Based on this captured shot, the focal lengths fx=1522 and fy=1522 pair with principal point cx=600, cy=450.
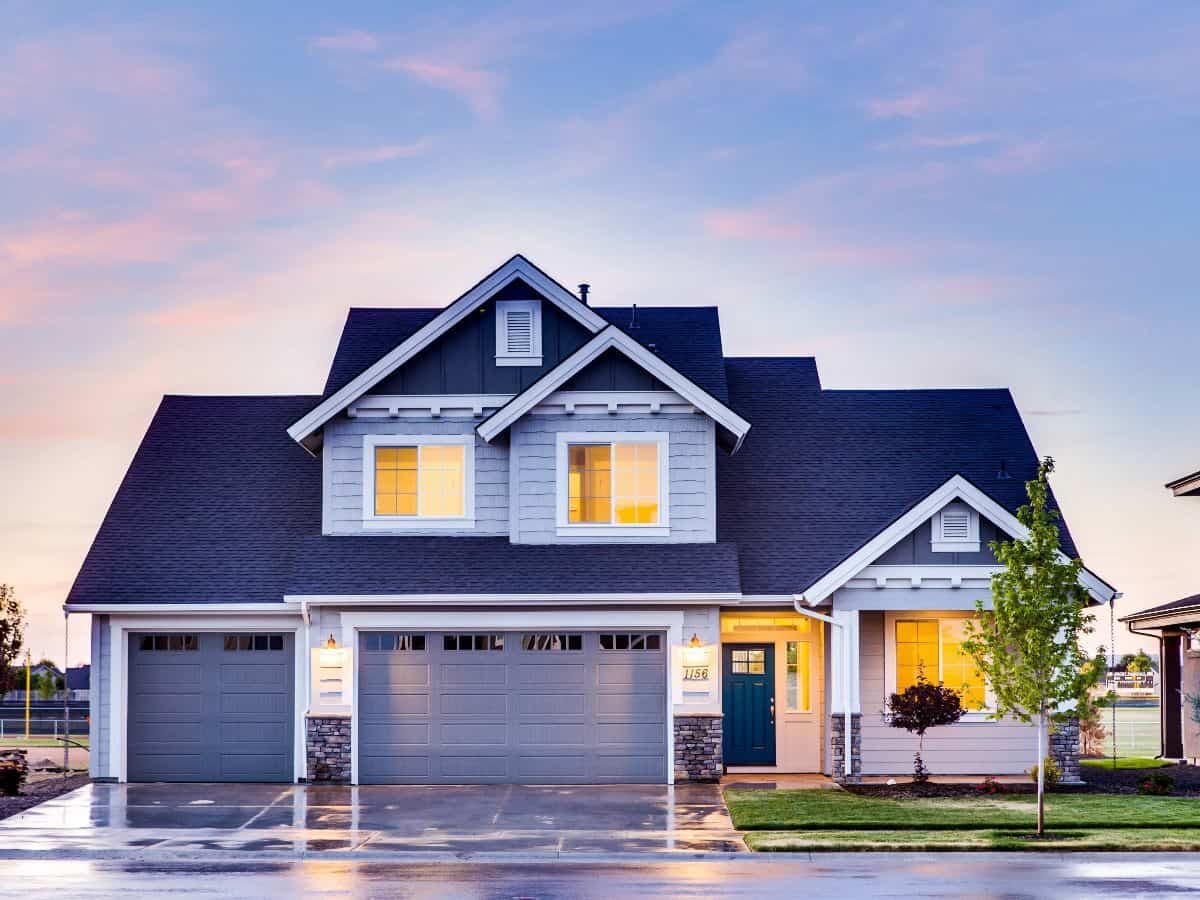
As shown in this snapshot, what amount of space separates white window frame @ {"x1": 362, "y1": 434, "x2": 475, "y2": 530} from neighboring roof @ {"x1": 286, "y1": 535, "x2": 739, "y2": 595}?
27cm

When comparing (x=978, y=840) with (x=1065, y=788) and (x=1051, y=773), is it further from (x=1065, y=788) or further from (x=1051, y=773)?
(x=1065, y=788)

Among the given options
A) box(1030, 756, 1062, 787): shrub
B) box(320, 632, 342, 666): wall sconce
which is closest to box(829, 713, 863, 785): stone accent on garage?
box(1030, 756, 1062, 787): shrub

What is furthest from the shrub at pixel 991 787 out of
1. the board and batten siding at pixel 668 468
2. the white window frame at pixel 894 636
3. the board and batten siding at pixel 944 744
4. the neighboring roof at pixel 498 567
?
the board and batten siding at pixel 668 468

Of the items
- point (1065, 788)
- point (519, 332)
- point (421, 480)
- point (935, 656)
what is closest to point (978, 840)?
point (1065, 788)

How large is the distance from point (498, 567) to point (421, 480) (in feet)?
7.77

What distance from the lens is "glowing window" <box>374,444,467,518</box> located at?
26531 millimetres

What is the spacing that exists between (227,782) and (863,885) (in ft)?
44.4

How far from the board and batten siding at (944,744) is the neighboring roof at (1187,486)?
18.8 feet

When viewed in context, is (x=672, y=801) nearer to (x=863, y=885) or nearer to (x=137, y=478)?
(x=863, y=885)

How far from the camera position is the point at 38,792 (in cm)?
2445

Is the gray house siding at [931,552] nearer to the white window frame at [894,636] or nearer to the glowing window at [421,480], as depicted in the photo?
the white window frame at [894,636]

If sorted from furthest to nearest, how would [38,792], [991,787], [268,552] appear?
[268,552] < [38,792] < [991,787]

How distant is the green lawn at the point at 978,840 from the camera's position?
18.2 metres

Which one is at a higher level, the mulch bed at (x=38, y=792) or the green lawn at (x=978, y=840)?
the green lawn at (x=978, y=840)
